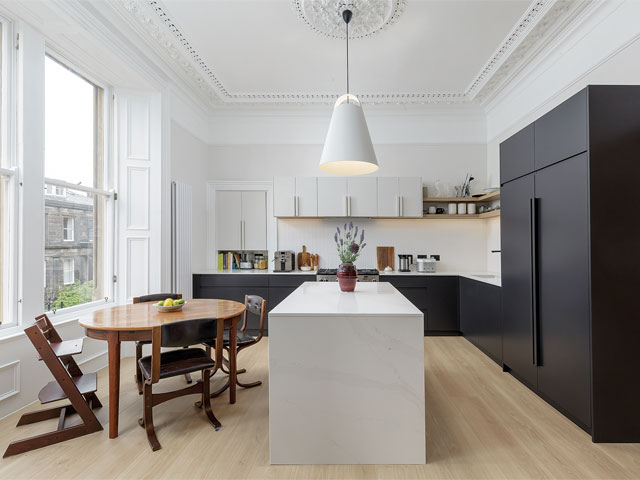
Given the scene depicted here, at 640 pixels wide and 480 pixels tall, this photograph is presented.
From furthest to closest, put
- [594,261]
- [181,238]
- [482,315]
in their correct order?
[181,238] < [482,315] < [594,261]

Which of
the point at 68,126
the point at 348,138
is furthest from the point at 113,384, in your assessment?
the point at 68,126

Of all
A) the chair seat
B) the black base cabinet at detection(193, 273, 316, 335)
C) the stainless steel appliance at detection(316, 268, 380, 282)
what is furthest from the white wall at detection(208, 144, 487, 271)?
the chair seat

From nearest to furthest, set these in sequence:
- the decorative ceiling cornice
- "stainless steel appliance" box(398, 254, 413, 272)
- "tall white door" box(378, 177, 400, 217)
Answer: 1. the decorative ceiling cornice
2. "tall white door" box(378, 177, 400, 217)
3. "stainless steel appliance" box(398, 254, 413, 272)

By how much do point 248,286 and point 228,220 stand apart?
3.86ft

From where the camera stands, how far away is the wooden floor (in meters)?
1.96

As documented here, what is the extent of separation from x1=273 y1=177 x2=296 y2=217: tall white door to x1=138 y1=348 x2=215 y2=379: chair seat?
2.78m

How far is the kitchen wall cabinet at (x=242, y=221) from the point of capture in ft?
18.0

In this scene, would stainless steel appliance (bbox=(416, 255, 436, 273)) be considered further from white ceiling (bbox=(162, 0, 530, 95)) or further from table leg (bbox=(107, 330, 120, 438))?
table leg (bbox=(107, 330, 120, 438))

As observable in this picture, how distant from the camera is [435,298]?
486 centimetres

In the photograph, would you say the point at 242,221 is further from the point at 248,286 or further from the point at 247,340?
the point at 247,340

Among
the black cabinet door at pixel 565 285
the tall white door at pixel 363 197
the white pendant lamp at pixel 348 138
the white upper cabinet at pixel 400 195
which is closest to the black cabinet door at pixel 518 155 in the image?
the black cabinet door at pixel 565 285

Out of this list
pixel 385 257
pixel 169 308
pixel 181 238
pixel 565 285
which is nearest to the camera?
pixel 565 285

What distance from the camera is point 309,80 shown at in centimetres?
447

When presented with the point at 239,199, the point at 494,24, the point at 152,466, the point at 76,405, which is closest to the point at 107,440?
the point at 76,405
